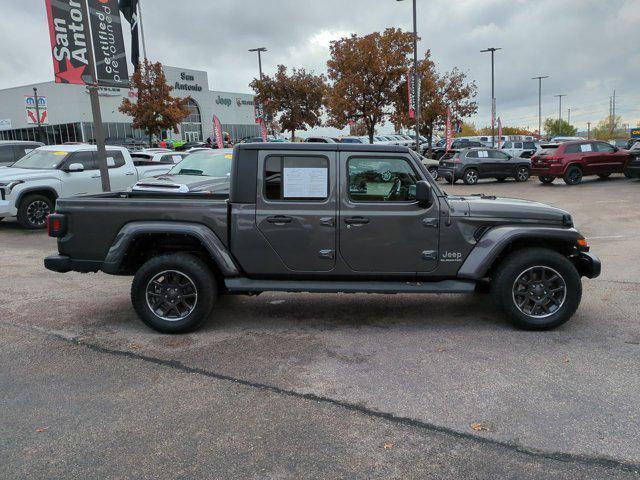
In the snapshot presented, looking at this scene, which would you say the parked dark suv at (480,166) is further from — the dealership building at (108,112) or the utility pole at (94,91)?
the dealership building at (108,112)

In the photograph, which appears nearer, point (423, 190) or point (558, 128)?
point (423, 190)

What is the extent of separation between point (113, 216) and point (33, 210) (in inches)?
311

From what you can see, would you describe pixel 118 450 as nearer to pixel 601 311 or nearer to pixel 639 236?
pixel 601 311

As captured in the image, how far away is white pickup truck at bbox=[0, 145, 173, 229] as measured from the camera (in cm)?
1102

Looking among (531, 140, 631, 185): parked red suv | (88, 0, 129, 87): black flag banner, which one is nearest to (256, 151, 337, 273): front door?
(88, 0, 129, 87): black flag banner

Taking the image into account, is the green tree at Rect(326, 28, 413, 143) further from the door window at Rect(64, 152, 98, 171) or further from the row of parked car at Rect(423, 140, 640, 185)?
the door window at Rect(64, 152, 98, 171)

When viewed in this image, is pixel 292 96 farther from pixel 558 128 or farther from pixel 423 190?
pixel 558 128

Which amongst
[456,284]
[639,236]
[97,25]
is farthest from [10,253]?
[639,236]

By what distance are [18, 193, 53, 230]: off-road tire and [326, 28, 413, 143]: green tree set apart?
17.9 metres

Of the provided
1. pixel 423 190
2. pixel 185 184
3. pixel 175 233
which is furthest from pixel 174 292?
pixel 185 184

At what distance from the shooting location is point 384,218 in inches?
189

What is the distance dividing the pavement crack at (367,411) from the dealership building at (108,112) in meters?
40.3

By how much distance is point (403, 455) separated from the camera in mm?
2963

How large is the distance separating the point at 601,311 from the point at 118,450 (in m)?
4.94
